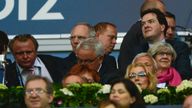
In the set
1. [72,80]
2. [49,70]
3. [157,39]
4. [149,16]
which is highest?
[149,16]

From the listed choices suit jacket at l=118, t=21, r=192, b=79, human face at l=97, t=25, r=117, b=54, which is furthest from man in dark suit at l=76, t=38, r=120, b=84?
human face at l=97, t=25, r=117, b=54

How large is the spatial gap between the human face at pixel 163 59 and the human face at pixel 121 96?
151 centimetres

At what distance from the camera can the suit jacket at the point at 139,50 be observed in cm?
1573

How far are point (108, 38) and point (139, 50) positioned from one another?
72 centimetres

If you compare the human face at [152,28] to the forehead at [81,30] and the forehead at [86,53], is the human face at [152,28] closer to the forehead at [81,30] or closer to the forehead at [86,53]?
the forehead at [86,53]

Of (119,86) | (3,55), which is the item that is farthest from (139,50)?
(119,86)

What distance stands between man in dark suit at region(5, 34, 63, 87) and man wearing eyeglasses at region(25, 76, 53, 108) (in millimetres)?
1744

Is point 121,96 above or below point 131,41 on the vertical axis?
below

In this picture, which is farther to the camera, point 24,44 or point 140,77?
point 24,44

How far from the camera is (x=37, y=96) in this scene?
13945 mm

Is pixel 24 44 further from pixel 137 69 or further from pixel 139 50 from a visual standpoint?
pixel 137 69

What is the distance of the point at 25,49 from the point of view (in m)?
15.9

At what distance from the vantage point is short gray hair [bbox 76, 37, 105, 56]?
15641 mm

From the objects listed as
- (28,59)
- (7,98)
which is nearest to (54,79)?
(28,59)
